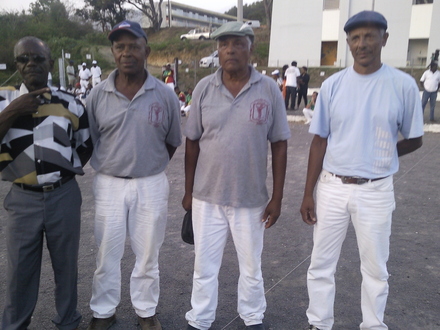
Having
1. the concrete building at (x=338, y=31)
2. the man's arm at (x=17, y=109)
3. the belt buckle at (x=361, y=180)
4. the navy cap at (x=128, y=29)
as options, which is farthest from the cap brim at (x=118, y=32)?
the concrete building at (x=338, y=31)

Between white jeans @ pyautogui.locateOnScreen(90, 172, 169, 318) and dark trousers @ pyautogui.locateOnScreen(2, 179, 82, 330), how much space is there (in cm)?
18

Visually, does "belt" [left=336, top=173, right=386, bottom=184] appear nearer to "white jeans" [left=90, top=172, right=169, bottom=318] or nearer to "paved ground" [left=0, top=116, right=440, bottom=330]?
"paved ground" [left=0, top=116, right=440, bottom=330]

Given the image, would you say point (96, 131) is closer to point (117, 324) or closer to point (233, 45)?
point (233, 45)

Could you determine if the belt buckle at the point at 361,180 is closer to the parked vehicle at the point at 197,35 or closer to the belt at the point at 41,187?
the belt at the point at 41,187

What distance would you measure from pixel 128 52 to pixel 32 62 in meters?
0.63

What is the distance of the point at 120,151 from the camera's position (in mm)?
2920

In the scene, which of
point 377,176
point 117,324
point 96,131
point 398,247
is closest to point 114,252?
point 117,324

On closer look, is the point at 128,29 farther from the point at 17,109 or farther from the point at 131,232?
the point at 131,232

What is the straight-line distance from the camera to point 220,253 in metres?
3.01

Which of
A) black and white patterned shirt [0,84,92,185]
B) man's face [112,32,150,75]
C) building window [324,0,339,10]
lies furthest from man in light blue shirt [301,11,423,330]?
building window [324,0,339,10]

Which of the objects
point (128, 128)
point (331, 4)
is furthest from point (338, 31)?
point (128, 128)

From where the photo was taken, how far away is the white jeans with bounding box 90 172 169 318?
2.97 metres

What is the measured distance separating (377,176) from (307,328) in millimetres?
1295

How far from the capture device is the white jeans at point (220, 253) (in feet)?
9.57
